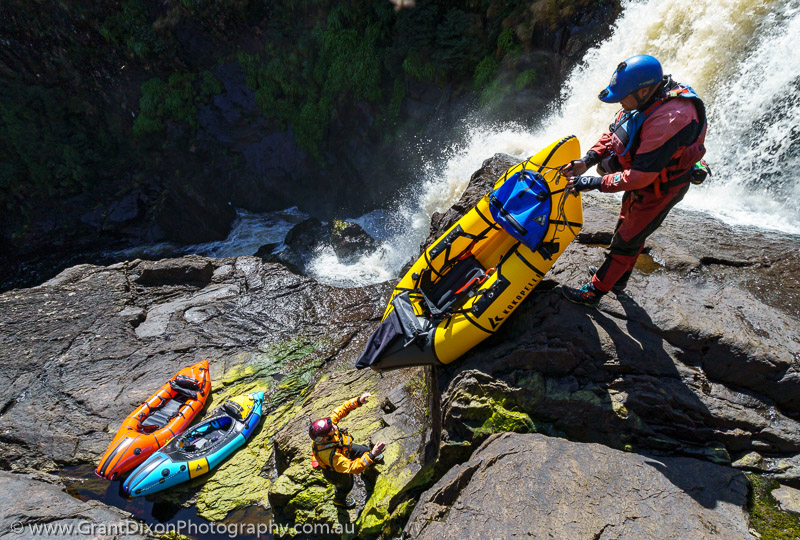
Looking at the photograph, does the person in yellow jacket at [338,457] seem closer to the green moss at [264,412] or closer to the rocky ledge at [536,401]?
the rocky ledge at [536,401]

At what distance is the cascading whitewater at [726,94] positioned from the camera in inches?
213

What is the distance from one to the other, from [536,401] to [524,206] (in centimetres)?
174

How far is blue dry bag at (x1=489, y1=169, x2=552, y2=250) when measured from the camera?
3596 millimetres

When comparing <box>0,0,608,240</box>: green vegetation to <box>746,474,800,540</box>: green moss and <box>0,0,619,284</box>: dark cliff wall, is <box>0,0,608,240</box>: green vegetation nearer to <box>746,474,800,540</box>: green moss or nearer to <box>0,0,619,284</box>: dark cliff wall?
<box>0,0,619,284</box>: dark cliff wall

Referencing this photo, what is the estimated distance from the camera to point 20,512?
427cm

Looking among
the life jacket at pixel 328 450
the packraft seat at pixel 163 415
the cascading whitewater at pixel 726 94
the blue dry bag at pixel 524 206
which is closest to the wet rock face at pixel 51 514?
the packraft seat at pixel 163 415

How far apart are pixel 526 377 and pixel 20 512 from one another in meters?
5.43

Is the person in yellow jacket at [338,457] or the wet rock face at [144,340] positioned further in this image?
the wet rock face at [144,340]

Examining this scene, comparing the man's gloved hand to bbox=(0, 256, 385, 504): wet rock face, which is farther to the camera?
bbox=(0, 256, 385, 504): wet rock face

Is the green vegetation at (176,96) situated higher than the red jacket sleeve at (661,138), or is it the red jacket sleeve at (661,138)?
the green vegetation at (176,96)

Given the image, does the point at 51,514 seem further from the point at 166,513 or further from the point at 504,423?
the point at 504,423

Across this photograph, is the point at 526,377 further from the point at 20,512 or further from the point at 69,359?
the point at 69,359

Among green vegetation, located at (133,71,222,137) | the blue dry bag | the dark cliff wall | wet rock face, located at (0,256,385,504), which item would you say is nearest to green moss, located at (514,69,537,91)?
the dark cliff wall

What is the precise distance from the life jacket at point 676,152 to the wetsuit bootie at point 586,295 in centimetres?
90
